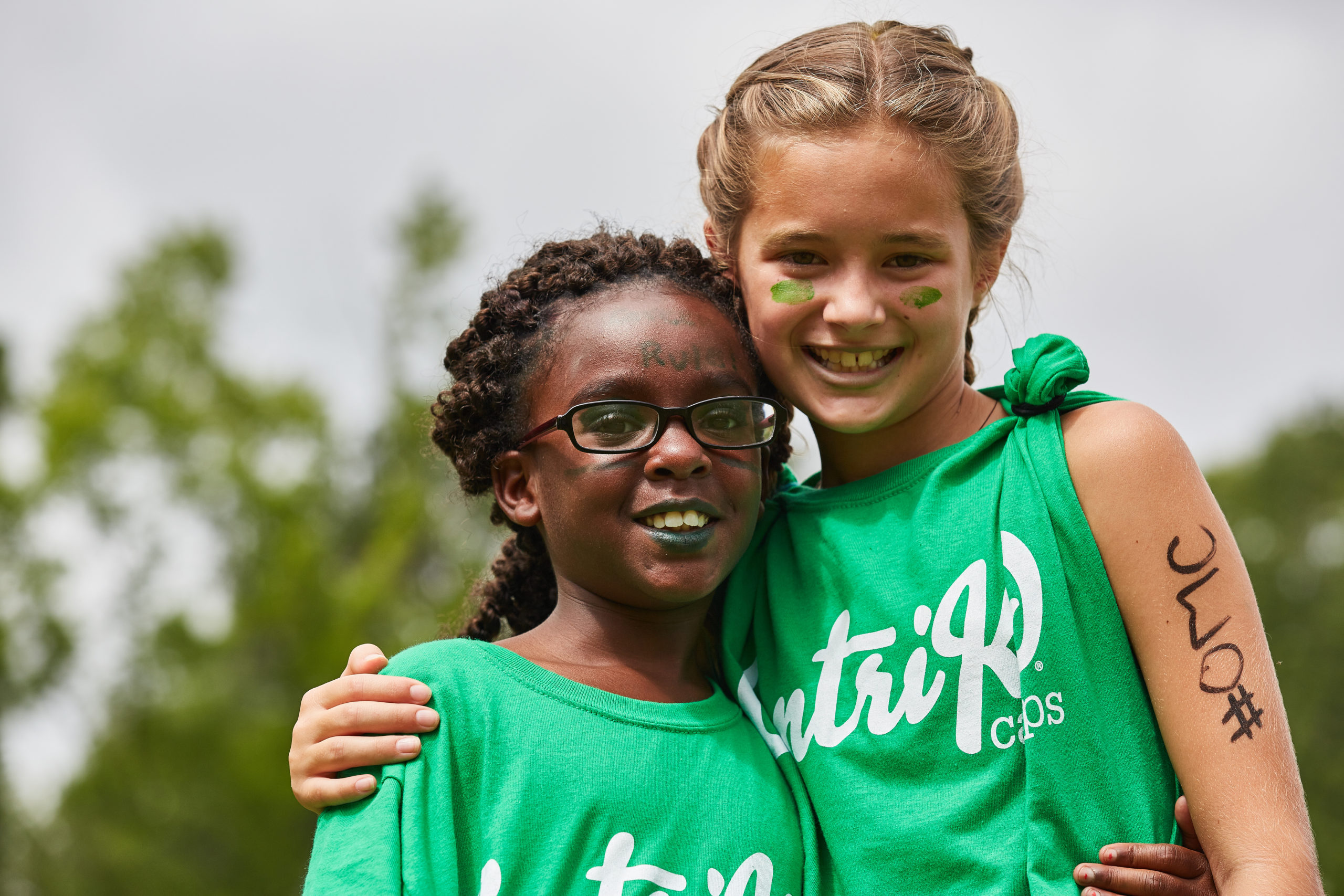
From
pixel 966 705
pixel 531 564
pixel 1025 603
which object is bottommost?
pixel 966 705

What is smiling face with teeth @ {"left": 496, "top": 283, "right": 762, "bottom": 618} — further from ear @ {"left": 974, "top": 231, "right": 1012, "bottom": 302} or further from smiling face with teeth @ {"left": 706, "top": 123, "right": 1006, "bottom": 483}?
ear @ {"left": 974, "top": 231, "right": 1012, "bottom": 302}

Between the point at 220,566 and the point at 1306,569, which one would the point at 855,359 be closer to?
the point at 220,566

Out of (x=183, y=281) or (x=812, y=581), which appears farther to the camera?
(x=183, y=281)

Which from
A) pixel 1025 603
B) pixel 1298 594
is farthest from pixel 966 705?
pixel 1298 594

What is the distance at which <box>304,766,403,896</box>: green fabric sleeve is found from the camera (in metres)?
1.95

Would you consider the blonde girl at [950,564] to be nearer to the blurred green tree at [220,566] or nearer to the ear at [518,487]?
the ear at [518,487]

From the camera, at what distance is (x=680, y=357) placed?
101 inches

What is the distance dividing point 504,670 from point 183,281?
25.6 metres

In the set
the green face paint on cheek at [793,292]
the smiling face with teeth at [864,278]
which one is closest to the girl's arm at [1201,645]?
the smiling face with teeth at [864,278]

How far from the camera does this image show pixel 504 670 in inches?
93.8

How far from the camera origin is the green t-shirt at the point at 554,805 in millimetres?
2049

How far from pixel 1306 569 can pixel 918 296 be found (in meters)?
29.4

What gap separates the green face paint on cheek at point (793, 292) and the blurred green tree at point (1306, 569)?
22.0 meters

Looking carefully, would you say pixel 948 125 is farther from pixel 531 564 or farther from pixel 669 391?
pixel 531 564
